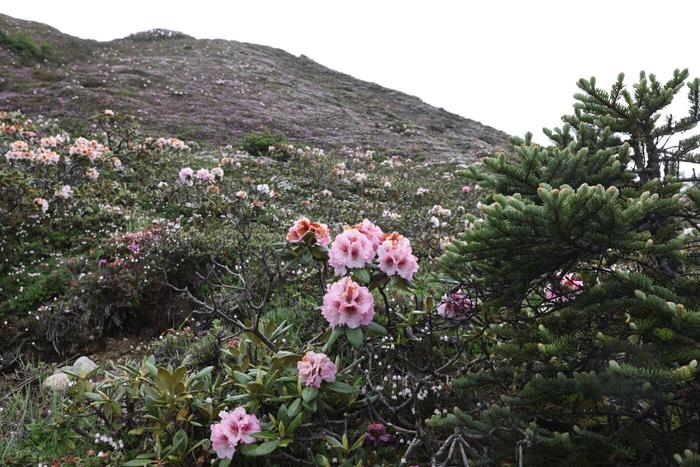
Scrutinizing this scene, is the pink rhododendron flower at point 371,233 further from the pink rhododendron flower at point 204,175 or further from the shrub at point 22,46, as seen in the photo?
the shrub at point 22,46

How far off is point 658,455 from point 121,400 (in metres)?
3.07

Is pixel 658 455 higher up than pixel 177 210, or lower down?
higher up

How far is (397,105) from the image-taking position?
112 feet

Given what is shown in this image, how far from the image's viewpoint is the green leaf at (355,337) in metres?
2.37

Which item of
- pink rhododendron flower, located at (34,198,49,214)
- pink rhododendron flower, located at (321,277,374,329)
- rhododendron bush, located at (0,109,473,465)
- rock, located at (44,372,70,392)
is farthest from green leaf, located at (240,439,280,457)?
pink rhododendron flower, located at (34,198,49,214)

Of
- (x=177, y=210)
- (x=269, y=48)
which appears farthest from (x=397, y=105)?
(x=177, y=210)

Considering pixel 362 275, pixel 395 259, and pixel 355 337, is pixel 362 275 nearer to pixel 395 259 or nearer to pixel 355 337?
pixel 395 259

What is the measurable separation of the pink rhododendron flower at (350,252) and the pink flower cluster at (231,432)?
909 mm

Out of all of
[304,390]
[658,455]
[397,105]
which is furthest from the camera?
[397,105]

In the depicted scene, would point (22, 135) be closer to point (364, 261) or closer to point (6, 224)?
point (6, 224)

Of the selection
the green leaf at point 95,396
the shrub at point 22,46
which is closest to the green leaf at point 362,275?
the green leaf at point 95,396

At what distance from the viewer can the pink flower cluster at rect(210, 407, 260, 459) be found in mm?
2336

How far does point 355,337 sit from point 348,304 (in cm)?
18

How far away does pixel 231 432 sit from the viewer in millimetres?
2365
